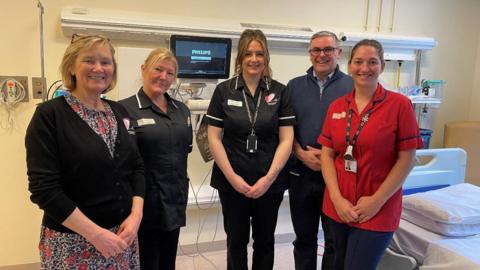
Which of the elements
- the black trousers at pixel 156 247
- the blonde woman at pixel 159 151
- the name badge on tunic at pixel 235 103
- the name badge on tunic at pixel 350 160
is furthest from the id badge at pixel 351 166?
the black trousers at pixel 156 247

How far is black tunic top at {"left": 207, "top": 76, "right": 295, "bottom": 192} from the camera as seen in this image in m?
1.88

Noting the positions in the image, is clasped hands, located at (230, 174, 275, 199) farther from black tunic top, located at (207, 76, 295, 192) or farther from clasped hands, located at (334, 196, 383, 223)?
clasped hands, located at (334, 196, 383, 223)

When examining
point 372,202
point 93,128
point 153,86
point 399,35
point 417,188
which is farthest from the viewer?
point 399,35

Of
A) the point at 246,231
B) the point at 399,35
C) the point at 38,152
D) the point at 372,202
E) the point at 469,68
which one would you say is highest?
the point at 399,35

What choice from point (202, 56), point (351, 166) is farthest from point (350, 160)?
point (202, 56)

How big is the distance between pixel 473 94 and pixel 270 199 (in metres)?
2.85

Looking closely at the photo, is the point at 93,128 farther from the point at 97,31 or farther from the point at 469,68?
the point at 469,68

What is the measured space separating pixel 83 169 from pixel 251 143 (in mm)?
857

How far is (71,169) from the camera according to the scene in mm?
1230

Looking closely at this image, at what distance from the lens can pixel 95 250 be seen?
130 centimetres

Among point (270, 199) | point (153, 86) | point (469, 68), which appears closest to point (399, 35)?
point (469, 68)

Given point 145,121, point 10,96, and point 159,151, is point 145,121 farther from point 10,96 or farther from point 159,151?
point 10,96

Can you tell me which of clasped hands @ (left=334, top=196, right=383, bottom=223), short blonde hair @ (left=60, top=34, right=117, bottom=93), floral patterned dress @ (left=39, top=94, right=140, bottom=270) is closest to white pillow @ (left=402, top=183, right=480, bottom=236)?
clasped hands @ (left=334, top=196, right=383, bottom=223)

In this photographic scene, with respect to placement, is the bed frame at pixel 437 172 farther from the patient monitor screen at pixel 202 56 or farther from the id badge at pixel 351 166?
the patient monitor screen at pixel 202 56
